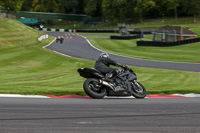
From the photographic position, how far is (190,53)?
3862 cm

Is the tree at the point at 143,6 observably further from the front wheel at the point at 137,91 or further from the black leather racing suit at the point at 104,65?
the black leather racing suit at the point at 104,65

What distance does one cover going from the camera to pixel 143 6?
367 feet

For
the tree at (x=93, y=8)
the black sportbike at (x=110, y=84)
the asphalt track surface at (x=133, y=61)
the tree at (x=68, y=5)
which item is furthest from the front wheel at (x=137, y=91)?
the tree at (x=68, y=5)

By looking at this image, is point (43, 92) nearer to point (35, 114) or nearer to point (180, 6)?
point (35, 114)

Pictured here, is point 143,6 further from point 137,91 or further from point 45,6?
point 137,91

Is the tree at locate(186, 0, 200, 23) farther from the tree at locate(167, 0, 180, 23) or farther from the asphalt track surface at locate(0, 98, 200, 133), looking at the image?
the asphalt track surface at locate(0, 98, 200, 133)

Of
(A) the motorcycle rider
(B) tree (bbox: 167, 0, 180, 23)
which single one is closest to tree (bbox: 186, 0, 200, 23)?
(B) tree (bbox: 167, 0, 180, 23)

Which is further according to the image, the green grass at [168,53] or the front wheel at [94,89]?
the green grass at [168,53]

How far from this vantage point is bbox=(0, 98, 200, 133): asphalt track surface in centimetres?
684

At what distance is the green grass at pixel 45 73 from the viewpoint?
41.3 ft

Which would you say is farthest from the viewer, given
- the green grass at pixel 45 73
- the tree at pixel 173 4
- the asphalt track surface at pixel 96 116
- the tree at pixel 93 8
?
the tree at pixel 93 8

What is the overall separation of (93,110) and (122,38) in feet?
166

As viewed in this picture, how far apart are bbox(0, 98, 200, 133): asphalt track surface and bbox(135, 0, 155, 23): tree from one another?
337 ft


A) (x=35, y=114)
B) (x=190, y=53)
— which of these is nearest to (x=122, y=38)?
(x=190, y=53)
